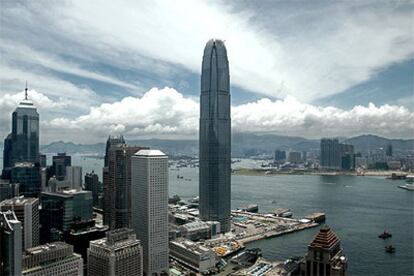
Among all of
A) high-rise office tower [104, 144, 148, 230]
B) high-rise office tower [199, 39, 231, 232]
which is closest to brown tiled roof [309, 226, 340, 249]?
high-rise office tower [104, 144, 148, 230]

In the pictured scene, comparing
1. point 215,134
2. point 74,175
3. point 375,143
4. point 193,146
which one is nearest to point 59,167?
point 74,175

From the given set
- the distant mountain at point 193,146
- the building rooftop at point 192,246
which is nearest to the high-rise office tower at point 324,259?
the building rooftop at point 192,246

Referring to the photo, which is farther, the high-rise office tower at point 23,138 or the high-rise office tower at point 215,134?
the high-rise office tower at point 23,138

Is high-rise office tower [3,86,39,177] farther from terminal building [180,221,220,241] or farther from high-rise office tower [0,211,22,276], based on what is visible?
high-rise office tower [0,211,22,276]

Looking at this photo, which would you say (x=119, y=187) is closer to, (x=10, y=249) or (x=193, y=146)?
(x=10, y=249)

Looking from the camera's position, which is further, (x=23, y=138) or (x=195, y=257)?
(x=23, y=138)

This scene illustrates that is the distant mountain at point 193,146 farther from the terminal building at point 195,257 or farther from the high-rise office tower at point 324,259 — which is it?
the high-rise office tower at point 324,259
